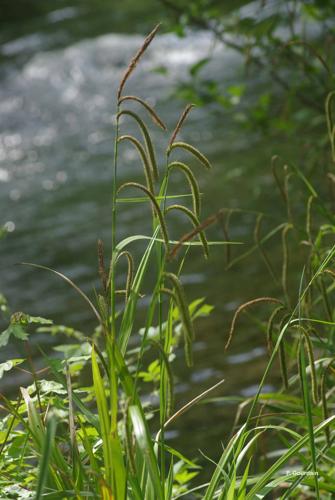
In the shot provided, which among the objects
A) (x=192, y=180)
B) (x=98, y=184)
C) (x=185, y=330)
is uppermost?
(x=192, y=180)

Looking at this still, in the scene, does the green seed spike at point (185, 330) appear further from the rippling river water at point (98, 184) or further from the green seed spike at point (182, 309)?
the rippling river water at point (98, 184)

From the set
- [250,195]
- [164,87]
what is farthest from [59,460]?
[164,87]

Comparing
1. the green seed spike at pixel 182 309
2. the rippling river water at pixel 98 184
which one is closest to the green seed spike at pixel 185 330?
the green seed spike at pixel 182 309

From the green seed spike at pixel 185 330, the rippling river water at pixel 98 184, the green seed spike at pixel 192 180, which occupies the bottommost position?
the rippling river water at pixel 98 184

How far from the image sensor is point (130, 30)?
51.9ft

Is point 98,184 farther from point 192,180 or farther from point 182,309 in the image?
point 182,309

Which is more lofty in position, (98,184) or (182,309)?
(182,309)

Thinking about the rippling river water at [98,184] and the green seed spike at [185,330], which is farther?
the rippling river water at [98,184]

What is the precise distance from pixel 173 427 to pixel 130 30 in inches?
492

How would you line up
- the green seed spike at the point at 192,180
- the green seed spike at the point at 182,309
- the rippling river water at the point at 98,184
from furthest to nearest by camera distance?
1. the rippling river water at the point at 98,184
2. the green seed spike at the point at 192,180
3. the green seed spike at the point at 182,309

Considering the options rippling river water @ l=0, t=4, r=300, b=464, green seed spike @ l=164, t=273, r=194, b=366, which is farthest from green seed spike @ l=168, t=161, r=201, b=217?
rippling river water @ l=0, t=4, r=300, b=464

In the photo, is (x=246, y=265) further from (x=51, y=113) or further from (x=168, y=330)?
(x=51, y=113)

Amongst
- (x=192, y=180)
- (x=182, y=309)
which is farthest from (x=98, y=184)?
(x=182, y=309)

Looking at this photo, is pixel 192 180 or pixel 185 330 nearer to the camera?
pixel 185 330
